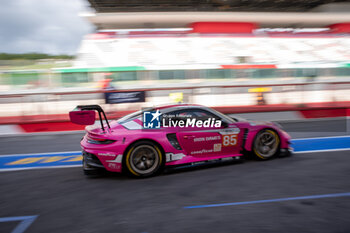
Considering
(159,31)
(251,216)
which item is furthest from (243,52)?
(251,216)

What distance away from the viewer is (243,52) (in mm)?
31016

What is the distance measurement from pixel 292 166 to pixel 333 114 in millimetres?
6885

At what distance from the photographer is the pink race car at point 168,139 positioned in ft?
15.0

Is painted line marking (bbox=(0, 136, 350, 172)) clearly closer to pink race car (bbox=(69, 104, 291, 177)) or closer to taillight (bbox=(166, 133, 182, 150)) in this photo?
pink race car (bbox=(69, 104, 291, 177))

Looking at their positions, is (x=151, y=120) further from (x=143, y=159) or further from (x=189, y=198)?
(x=189, y=198)

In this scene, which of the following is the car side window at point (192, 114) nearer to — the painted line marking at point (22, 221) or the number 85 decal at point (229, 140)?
the number 85 decal at point (229, 140)

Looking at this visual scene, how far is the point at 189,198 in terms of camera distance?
3830mm

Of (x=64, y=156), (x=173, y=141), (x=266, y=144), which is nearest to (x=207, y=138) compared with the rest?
(x=173, y=141)

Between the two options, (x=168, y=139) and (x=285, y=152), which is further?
(x=285, y=152)

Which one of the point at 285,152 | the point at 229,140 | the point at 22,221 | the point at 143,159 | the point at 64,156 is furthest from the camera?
the point at 64,156

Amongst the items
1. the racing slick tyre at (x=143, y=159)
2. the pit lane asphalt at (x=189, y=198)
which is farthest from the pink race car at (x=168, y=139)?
the pit lane asphalt at (x=189, y=198)

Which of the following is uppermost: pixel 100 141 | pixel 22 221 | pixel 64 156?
pixel 100 141

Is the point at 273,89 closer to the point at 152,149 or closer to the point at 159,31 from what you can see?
the point at 152,149

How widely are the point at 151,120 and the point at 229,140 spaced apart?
1.50 meters
